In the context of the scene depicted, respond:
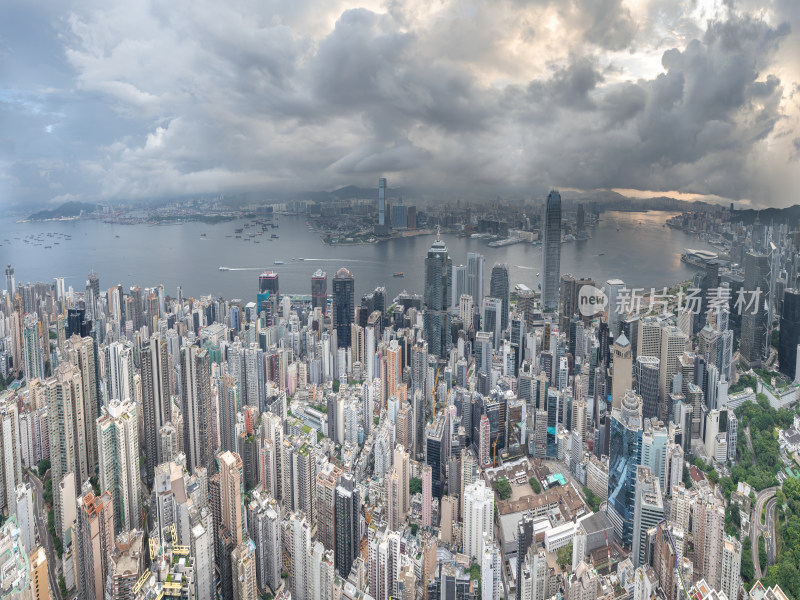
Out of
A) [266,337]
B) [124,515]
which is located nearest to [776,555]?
[124,515]

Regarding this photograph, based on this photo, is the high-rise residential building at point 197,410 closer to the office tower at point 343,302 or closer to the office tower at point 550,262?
the office tower at point 343,302

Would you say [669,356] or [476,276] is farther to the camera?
[476,276]

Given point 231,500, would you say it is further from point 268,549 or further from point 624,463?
point 624,463

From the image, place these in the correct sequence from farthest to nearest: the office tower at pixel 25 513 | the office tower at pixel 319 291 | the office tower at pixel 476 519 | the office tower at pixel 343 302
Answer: the office tower at pixel 319 291
the office tower at pixel 343 302
the office tower at pixel 476 519
the office tower at pixel 25 513

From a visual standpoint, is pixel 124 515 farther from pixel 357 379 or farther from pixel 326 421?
pixel 357 379

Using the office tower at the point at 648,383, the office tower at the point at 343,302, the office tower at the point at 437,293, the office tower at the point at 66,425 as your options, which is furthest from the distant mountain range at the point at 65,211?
the office tower at the point at 648,383

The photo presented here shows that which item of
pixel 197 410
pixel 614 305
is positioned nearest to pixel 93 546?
pixel 197 410
